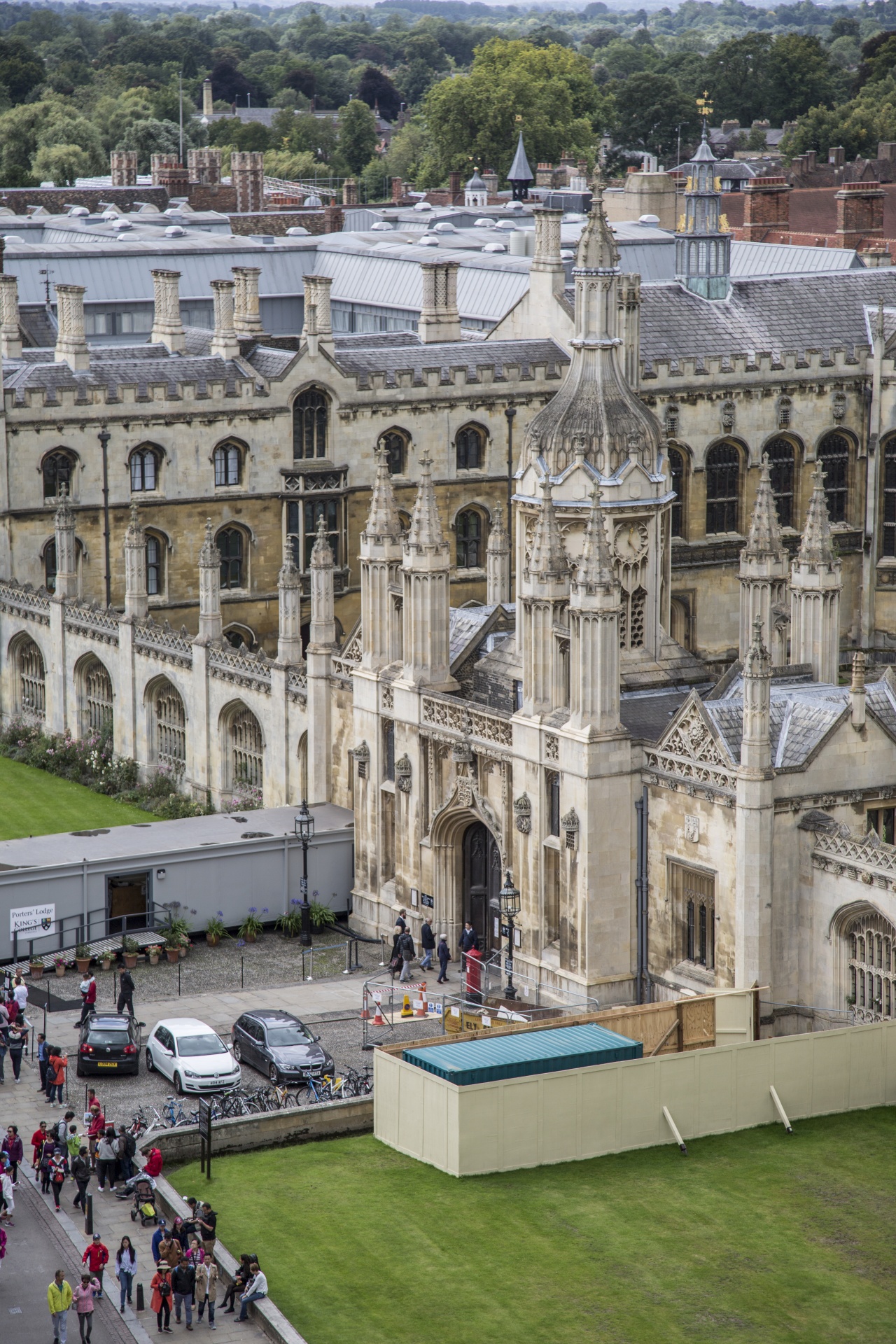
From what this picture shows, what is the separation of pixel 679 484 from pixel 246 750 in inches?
901

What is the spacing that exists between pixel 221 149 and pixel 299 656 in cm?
14652

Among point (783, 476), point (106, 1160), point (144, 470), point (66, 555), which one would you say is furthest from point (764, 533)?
point (783, 476)

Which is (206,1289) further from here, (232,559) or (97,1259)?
(232,559)

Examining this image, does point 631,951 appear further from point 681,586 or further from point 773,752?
point 681,586

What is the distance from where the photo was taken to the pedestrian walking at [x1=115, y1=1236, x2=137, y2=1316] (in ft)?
114

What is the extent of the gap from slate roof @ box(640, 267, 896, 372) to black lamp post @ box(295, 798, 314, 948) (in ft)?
99.0

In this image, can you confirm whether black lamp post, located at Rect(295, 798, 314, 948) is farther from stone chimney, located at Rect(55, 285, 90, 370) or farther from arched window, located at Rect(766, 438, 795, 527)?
arched window, located at Rect(766, 438, 795, 527)

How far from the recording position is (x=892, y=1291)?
3503 cm

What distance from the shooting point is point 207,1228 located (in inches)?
1396

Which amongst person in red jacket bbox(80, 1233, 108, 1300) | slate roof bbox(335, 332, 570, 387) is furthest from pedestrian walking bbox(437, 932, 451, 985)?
slate roof bbox(335, 332, 570, 387)

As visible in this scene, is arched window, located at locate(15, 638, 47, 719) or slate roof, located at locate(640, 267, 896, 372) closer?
arched window, located at locate(15, 638, 47, 719)

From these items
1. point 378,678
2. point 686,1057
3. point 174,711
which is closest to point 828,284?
point 174,711

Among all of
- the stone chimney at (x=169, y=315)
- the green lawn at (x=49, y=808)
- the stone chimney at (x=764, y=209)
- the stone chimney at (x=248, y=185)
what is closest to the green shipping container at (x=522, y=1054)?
the green lawn at (x=49, y=808)

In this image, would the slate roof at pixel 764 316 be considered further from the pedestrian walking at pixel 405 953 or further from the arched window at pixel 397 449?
the pedestrian walking at pixel 405 953
